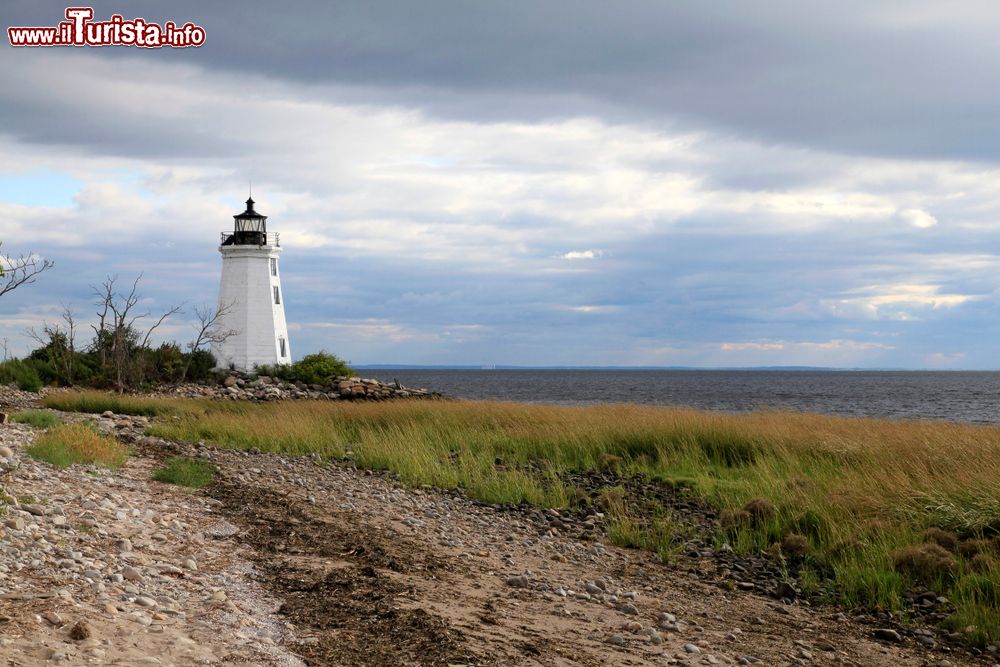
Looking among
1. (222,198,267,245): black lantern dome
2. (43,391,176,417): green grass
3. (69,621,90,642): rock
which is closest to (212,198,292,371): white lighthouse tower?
(222,198,267,245): black lantern dome

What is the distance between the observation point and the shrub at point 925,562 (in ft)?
32.2

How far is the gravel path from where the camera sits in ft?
20.4

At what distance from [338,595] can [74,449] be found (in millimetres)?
8522

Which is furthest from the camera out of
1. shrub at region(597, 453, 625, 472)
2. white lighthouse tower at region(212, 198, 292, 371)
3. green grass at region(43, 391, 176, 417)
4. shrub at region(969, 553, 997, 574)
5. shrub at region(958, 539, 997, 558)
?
white lighthouse tower at region(212, 198, 292, 371)

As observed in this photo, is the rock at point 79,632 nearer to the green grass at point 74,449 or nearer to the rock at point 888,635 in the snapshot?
the rock at point 888,635

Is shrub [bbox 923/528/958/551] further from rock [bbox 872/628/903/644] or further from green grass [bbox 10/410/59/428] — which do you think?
green grass [bbox 10/410/59/428]

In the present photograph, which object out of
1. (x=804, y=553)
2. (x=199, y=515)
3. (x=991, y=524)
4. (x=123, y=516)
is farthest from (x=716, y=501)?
(x=123, y=516)

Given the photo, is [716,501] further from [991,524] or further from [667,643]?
[667,643]

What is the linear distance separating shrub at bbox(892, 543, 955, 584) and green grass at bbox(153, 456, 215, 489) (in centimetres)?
1011

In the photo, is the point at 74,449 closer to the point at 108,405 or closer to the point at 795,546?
the point at 795,546

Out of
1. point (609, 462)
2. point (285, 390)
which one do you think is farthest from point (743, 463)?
point (285, 390)

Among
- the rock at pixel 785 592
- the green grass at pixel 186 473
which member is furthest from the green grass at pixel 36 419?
the rock at pixel 785 592

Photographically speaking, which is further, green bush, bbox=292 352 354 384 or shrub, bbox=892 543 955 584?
green bush, bbox=292 352 354 384

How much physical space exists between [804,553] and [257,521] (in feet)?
23.4
